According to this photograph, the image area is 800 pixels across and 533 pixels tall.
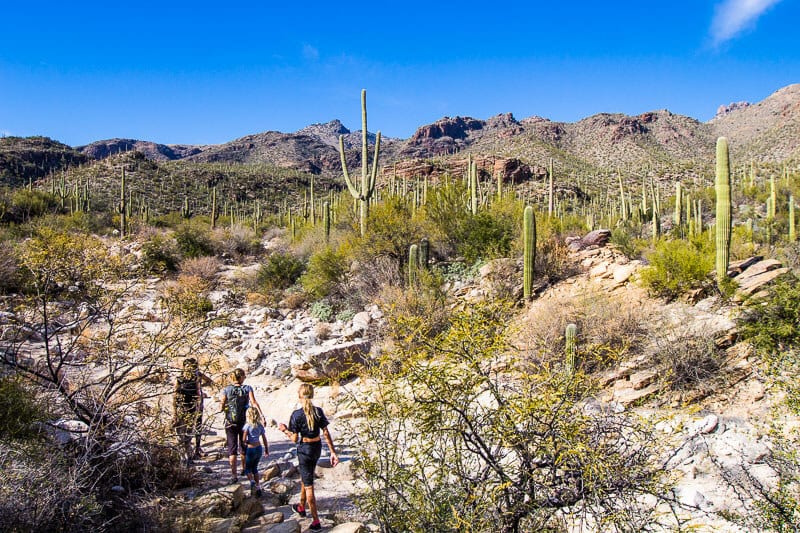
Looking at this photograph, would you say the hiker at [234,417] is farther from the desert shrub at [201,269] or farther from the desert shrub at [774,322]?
the desert shrub at [201,269]

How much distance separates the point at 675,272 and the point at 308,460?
763 cm

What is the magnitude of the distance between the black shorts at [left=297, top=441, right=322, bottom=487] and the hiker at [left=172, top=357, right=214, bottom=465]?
1319 mm

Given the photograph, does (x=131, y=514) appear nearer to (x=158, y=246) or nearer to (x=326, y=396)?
(x=326, y=396)

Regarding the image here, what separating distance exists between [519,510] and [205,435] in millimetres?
5239

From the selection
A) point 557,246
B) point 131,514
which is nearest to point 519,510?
point 131,514

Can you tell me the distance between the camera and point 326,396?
863cm

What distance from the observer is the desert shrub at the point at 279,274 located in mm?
15734

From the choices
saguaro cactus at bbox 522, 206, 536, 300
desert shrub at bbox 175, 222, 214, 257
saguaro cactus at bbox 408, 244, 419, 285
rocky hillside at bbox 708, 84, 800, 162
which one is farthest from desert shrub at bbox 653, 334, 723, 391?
rocky hillside at bbox 708, 84, 800, 162

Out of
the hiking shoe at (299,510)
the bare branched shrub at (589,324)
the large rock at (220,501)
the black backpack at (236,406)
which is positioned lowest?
the hiking shoe at (299,510)

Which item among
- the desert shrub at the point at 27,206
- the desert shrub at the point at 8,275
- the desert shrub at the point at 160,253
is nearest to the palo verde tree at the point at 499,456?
the desert shrub at the point at 8,275

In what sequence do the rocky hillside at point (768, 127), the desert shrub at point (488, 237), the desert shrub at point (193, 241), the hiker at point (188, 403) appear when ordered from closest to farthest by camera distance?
the hiker at point (188, 403) < the desert shrub at point (488, 237) < the desert shrub at point (193, 241) < the rocky hillside at point (768, 127)

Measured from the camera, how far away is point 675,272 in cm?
828

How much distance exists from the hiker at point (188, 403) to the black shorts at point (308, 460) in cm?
132

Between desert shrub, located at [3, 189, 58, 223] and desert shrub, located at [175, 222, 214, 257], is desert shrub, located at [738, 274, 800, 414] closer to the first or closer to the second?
desert shrub, located at [175, 222, 214, 257]
